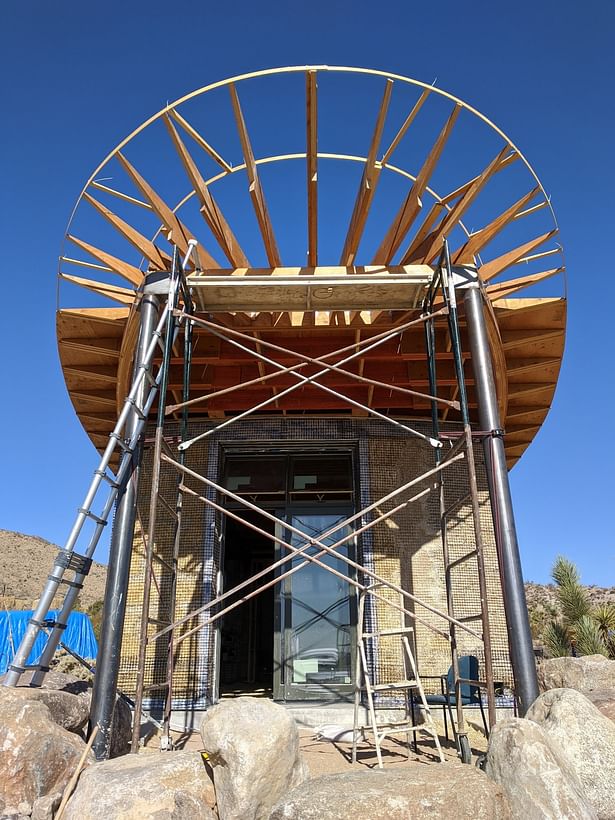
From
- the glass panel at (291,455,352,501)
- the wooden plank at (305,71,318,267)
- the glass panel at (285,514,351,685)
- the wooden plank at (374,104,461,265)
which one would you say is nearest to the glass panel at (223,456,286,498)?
the glass panel at (291,455,352,501)

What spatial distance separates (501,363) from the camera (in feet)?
28.4

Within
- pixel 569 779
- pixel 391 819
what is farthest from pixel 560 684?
pixel 391 819

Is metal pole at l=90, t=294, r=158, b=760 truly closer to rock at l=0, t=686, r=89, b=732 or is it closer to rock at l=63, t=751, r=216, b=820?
rock at l=0, t=686, r=89, b=732

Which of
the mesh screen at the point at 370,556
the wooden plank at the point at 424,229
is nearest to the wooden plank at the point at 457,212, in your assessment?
the wooden plank at the point at 424,229

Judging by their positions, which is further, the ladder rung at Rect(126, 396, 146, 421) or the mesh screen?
the mesh screen

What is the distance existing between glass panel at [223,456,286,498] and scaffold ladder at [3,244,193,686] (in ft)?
9.90

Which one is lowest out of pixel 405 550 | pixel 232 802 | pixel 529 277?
pixel 232 802

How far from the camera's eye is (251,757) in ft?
13.4

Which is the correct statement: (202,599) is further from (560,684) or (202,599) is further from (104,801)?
(560,684)

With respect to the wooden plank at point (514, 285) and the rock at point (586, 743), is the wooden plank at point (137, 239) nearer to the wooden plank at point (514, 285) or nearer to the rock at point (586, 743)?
the wooden plank at point (514, 285)

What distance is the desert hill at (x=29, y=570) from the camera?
3893 cm

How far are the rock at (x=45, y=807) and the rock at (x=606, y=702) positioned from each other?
4.76 meters

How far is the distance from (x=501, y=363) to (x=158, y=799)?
6.76 m

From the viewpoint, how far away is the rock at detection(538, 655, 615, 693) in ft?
33.9
